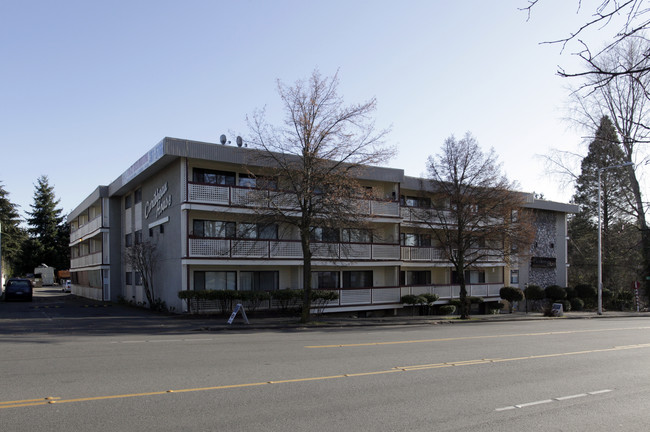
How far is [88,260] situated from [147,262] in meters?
15.8

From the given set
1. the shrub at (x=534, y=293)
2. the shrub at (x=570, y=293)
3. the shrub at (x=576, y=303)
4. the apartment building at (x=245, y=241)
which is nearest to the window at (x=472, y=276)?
the apartment building at (x=245, y=241)

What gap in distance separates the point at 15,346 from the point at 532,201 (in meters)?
33.5

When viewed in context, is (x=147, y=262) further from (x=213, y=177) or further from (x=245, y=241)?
(x=245, y=241)

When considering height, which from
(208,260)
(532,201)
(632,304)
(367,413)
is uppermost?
(532,201)

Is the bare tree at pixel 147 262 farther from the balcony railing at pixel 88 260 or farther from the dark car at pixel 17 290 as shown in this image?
the dark car at pixel 17 290

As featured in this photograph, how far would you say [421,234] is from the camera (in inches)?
1315

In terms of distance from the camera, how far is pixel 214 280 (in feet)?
86.1

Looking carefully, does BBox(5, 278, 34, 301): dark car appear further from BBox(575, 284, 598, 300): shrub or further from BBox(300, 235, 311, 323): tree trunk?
BBox(575, 284, 598, 300): shrub

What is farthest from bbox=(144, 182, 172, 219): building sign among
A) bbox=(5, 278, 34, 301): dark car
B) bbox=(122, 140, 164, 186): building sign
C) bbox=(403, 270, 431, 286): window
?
bbox=(403, 270, 431, 286): window

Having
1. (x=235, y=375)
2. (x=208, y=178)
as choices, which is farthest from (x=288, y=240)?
(x=235, y=375)

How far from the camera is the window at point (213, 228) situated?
2591cm

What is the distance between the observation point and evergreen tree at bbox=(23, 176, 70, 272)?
260 feet

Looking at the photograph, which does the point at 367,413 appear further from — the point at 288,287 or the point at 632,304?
the point at 632,304

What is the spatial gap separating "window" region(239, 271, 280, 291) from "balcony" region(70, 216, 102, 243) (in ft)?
48.6
